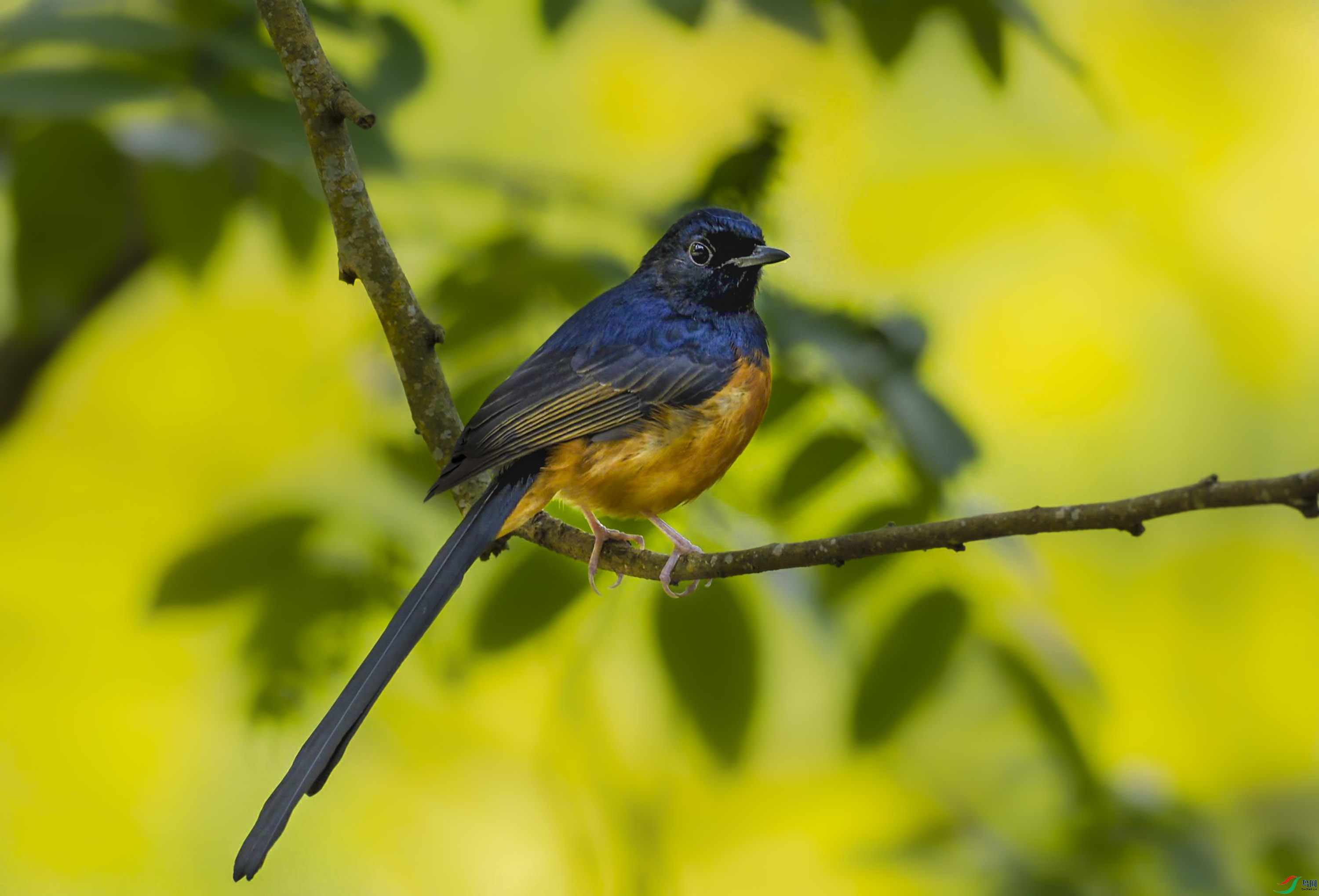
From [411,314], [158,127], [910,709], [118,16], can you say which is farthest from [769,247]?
[118,16]

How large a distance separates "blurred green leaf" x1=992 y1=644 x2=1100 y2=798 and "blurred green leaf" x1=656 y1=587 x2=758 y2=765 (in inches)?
22.2

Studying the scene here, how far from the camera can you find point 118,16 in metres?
2.76

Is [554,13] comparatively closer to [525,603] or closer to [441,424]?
[441,424]

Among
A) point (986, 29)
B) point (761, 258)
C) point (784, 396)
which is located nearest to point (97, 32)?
point (761, 258)

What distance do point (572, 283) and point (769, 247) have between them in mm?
530

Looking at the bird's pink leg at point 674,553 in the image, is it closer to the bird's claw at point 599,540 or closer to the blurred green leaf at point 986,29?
the bird's claw at point 599,540

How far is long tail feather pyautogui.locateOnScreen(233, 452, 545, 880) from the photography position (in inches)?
66.2

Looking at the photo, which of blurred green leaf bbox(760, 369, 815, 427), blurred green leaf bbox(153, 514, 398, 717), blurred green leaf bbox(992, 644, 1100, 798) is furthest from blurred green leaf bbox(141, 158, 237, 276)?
blurred green leaf bbox(992, 644, 1100, 798)

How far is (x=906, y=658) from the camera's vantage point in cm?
250

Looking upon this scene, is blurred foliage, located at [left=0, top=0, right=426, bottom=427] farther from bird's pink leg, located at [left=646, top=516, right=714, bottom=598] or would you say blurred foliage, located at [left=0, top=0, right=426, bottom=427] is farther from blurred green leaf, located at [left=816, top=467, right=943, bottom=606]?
blurred green leaf, located at [left=816, top=467, right=943, bottom=606]

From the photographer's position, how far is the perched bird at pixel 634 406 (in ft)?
7.36

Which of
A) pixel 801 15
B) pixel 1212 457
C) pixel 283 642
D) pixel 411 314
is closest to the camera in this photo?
pixel 411 314

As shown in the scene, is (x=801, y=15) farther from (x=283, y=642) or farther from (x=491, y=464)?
(x=283, y=642)

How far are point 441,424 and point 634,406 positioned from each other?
1.40 feet
